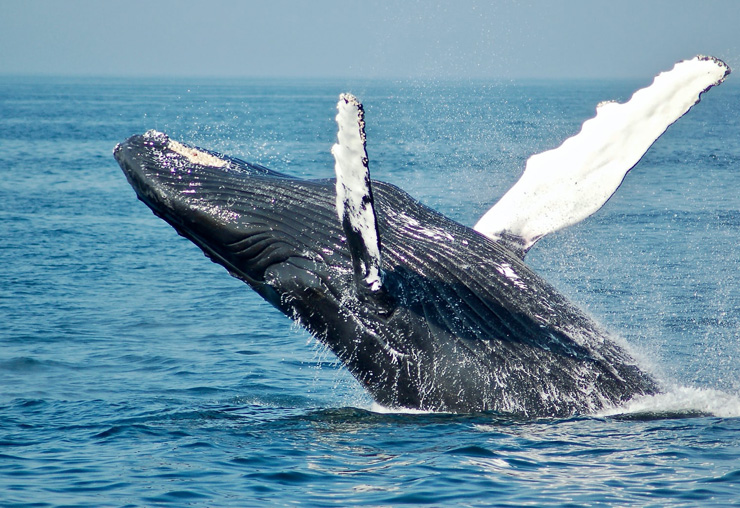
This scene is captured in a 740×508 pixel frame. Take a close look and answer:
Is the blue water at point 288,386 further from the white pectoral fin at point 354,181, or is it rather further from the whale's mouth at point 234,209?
the white pectoral fin at point 354,181

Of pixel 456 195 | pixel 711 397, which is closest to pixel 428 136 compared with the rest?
pixel 456 195

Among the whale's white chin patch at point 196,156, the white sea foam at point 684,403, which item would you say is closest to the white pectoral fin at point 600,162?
the white sea foam at point 684,403

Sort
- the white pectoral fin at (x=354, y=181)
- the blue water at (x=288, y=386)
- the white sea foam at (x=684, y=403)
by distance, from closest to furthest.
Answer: the white pectoral fin at (x=354, y=181) < the blue water at (x=288, y=386) < the white sea foam at (x=684, y=403)

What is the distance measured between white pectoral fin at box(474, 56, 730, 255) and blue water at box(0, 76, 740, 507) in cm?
154

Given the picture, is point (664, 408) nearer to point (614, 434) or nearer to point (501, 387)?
point (614, 434)

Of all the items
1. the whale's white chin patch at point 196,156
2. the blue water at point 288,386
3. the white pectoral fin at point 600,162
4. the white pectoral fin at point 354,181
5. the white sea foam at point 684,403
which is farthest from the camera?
the white pectoral fin at point 600,162

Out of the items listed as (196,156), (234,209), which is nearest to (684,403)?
(234,209)

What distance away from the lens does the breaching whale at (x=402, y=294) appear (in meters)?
6.83

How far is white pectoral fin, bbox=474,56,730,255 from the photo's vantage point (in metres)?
7.61

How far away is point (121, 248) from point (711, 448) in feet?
46.9

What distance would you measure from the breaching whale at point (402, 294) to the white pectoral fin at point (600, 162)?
444 mm

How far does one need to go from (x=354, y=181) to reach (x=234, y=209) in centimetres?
113

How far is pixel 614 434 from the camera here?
278 inches

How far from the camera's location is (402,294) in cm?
684
